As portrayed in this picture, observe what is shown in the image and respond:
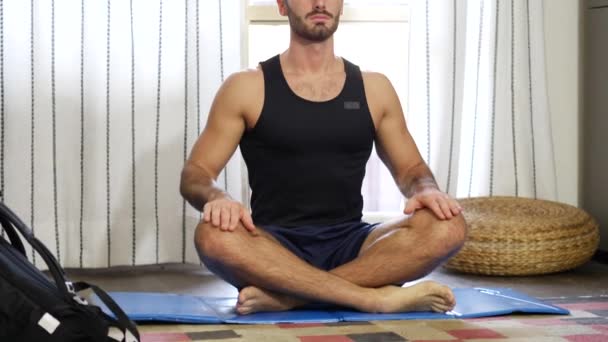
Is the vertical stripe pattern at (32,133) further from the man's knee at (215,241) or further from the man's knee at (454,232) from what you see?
the man's knee at (454,232)

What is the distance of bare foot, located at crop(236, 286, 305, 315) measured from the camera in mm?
2441

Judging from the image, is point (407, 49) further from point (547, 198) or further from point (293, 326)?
point (293, 326)

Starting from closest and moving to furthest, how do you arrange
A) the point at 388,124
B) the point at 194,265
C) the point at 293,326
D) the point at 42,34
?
the point at 293,326 → the point at 388,124 → the point at 42,34 → the point at 194,265

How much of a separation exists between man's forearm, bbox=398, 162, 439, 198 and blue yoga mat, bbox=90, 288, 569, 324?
30cm

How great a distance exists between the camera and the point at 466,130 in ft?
12.1

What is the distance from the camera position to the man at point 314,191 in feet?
8.04

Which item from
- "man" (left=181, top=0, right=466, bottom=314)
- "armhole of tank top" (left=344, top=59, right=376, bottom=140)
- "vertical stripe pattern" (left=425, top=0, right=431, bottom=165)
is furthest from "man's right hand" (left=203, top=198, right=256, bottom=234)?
"vertical stripe pattern" (left=425, top=0, right=431, bottom=165)

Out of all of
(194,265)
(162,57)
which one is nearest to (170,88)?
(162,57)

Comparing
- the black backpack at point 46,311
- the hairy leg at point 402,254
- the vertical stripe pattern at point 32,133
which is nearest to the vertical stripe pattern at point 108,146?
the vertical stripe pattern at point 32,133

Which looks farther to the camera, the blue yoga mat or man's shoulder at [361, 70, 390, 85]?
man's shoulder at [361, 70, 390, 85]

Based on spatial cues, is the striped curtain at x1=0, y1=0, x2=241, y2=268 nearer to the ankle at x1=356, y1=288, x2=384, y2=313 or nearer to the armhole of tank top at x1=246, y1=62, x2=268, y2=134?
the armhole of tank top at x1=246, y1=62, x2=268, y2=134

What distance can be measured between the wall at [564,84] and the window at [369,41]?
549mm

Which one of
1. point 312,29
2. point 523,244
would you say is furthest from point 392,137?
point 523,244

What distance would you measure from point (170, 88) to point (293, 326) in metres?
1.23
